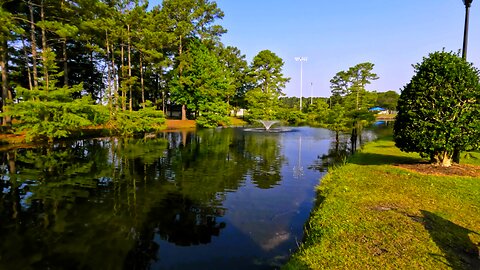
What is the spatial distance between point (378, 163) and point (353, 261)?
1017 cm

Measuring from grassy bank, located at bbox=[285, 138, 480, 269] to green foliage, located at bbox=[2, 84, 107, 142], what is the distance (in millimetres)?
19590

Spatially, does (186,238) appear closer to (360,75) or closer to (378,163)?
(378,163)

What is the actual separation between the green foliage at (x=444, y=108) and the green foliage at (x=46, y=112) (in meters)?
21.7

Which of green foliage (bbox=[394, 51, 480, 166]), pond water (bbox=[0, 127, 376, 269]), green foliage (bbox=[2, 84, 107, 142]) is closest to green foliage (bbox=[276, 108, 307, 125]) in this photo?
green foliage (bbox=[2, 84, 107, 142])

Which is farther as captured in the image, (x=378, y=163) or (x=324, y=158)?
(x=324, y=158)

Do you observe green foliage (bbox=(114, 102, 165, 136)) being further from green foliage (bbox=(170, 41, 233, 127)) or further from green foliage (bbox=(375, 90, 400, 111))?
green foliage (bbox=(375, 90, 400, 111))

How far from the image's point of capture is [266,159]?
1733cm

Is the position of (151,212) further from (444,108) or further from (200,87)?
(200,87)

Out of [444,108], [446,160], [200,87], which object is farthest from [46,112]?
[200,87]

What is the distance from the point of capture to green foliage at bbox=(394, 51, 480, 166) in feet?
34.5

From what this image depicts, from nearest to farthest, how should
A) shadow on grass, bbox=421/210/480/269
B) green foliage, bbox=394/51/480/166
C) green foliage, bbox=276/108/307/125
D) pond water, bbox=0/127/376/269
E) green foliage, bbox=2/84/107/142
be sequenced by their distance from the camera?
shadow on grass, bbox=421/210/480/269 < pond water, bbox=0/127/376/269 < green foliage, bbox=394/51/480/166 < green foliage, bbox=2/84/107/142 < green foliage, bbox=276/108/307/125

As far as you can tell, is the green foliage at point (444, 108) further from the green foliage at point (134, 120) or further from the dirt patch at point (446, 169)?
the green foliage at point (134, 120)

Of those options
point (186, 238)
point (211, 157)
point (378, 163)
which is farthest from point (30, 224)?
point (378, 163)

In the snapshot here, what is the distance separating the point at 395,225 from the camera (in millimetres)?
6055
